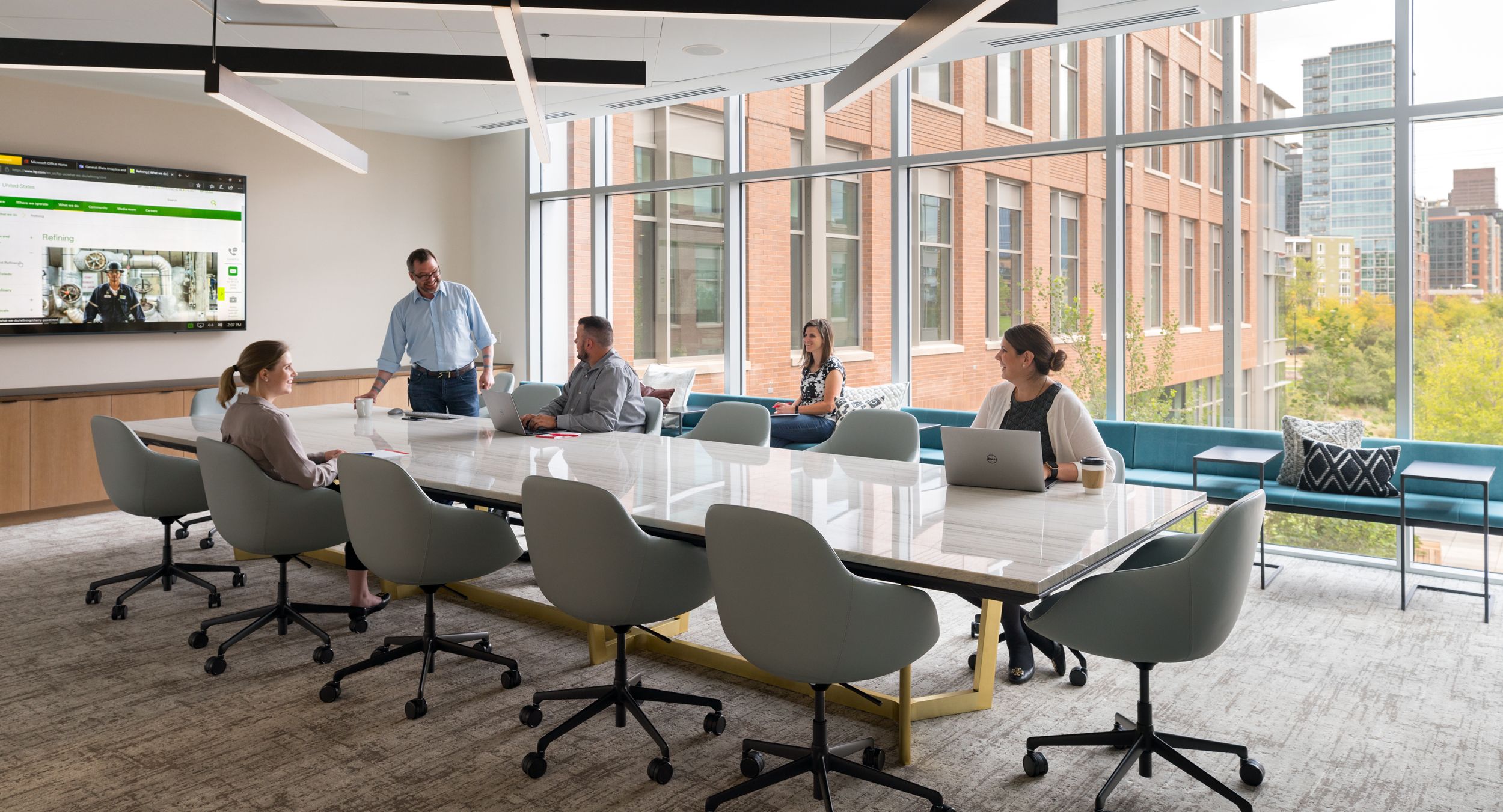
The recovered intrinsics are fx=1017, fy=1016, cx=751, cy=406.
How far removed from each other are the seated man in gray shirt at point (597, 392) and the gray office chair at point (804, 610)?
266 centimetres

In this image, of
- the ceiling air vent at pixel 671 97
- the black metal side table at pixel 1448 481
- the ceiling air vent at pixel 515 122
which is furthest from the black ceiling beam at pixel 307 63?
the black metal side table at pixel 1448 481

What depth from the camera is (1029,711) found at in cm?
359

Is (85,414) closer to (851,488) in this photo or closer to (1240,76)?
(851,488)

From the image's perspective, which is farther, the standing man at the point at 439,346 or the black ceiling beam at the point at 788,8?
the standing man at the point at 439,346

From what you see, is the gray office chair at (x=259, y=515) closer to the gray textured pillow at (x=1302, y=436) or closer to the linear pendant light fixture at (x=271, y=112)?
the linear pendant light fixture at (x=271, y=112)

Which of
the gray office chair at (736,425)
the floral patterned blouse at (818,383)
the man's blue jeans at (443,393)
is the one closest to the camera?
the gray office chair at (736,425)

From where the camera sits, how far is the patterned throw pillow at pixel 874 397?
23.6 feet

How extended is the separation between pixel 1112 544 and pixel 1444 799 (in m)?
1.24

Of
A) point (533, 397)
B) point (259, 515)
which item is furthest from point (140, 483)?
point (533, 397)

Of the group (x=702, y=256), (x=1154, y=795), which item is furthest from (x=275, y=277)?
(x=1154, y=795)

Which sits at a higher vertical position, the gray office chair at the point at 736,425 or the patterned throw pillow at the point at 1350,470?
the gray office chair at the point at 736,425

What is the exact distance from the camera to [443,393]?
21.7ft

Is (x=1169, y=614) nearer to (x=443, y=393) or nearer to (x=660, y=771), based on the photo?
(x=660, y=771)

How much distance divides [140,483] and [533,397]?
2434mm
